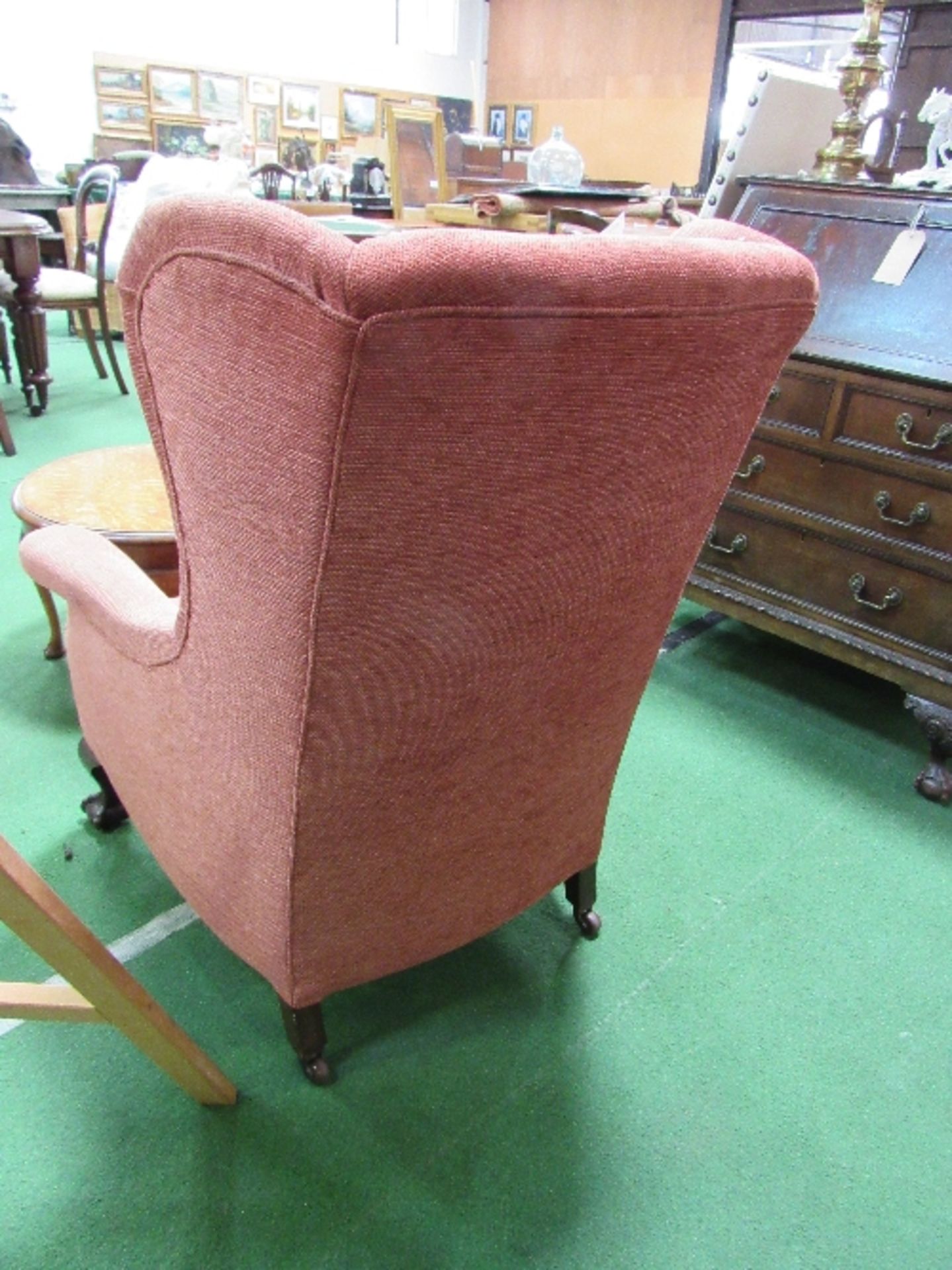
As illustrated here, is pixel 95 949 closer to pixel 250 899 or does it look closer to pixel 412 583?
pixel 250 899

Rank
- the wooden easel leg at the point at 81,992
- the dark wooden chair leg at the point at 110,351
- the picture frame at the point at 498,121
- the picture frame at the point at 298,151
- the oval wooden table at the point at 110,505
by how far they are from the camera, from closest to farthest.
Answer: the wooden easel leg at the point at 81,992
the oval wooden table at the point at 110,505
the dark wooden chair leg at the point at 110,351
the picture frame at the point at 298,151
the picture frame at the point at 498,121

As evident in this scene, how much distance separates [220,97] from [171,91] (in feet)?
1.48

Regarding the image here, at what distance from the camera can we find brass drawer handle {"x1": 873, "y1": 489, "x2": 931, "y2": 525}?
1.74 m

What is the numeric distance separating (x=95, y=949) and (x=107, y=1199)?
1.11ft

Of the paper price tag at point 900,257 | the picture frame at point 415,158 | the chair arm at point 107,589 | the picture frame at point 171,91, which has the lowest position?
the chair arm at point 107,589

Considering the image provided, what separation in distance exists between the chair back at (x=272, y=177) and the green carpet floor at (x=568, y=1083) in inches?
178

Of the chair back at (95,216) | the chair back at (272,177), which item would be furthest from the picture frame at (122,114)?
the chair back at (95,216)

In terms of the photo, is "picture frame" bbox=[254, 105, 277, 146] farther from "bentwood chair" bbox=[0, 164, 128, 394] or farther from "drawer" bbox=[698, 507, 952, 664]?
"drawer" bbox=[698, 507, 952, 664]

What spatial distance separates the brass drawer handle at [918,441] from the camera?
1670 mm

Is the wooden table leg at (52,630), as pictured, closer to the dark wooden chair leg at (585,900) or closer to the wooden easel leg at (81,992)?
the wooden easel leg at (81,992)

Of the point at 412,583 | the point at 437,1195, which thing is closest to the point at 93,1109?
the point at 437,1195

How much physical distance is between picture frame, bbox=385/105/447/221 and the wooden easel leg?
2.42m

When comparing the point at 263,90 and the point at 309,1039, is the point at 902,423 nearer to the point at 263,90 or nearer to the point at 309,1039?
the point at 309,1039

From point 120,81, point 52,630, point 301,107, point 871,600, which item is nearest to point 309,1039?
point 52,630
